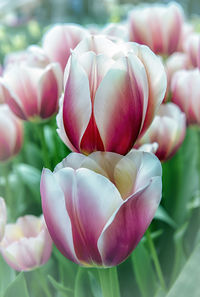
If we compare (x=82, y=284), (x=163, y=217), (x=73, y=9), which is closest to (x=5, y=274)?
→ (x=82, y=284)

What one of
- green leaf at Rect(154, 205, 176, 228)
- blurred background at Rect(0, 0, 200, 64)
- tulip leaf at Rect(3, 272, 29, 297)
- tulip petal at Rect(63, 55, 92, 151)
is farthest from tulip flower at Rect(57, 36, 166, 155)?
blurred background at Rect(0, 0, 200, 64)

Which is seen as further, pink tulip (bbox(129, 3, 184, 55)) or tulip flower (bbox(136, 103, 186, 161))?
pink tulip (bbox(129, 3, 184, 55))

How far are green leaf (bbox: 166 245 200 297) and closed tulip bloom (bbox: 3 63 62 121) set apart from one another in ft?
0.56

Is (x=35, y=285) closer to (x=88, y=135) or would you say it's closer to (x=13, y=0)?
(x=88, y=135)

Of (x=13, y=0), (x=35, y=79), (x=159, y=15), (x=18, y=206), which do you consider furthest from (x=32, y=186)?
(x=13, y=0)

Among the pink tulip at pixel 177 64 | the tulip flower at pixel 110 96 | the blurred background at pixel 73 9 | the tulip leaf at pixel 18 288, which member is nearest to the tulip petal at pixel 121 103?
the tulip flower at pixel 110 96

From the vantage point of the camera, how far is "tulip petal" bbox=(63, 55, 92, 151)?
24 cm

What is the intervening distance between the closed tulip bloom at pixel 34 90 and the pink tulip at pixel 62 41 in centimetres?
2

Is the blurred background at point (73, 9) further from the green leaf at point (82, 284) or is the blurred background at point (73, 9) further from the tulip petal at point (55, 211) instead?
the tulip petal at point (55, 211)

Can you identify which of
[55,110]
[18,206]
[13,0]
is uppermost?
[55,110]

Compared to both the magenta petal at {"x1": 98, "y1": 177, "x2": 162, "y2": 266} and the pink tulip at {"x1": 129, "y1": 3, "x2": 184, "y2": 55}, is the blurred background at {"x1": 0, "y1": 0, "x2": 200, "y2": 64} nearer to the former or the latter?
the pink tulip at {"x1": 129, "y1": 3, "x2": 184, "y2": 55}

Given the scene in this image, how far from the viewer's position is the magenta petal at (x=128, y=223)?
22cm

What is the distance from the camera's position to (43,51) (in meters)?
0.40

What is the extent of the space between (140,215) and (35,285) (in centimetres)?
18
